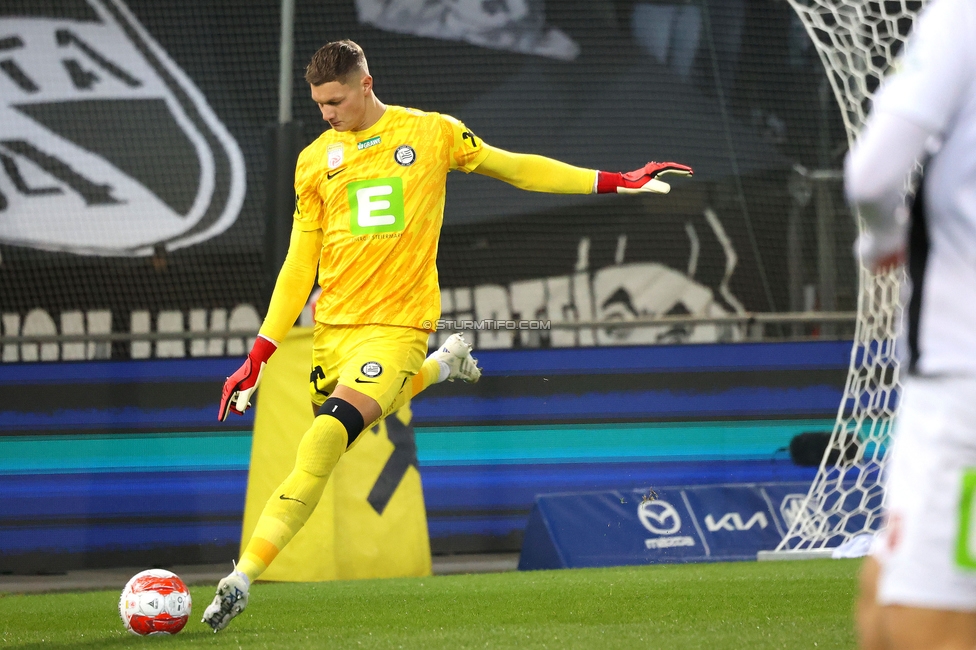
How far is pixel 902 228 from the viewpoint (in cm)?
195

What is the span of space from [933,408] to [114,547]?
7.59 meters

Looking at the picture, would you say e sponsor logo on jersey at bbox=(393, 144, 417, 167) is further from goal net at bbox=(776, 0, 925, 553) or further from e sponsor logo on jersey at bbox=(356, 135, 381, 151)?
goal net at bbox=(776, 0, 925, 553)

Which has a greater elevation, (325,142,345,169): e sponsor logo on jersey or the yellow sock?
(325,142,345,169): e sponsor logo on jersey

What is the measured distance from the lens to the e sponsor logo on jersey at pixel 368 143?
5.22 m

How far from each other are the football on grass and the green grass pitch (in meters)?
0.06

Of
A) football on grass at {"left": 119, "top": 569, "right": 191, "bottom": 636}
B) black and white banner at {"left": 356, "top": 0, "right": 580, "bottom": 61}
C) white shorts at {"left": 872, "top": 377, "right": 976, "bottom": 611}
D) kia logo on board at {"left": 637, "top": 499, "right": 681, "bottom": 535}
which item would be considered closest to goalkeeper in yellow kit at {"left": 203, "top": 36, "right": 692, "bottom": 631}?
football on grass at {"left": 119, "top": 569, "right": 191, "bottom": 636}

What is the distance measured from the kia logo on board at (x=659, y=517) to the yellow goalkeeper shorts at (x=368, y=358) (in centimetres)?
302

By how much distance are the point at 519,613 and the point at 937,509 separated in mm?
3438

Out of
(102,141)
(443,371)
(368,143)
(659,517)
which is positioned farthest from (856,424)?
(102,141)

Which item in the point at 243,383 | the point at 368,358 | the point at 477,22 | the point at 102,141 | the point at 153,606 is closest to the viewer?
the point at 153,606

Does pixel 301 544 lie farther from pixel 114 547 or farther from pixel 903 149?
pixel 903 149

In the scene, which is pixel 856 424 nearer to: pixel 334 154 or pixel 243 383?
pixel 334 154

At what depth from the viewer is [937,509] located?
1849mm

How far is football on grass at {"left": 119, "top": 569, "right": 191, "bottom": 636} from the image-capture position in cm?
454
